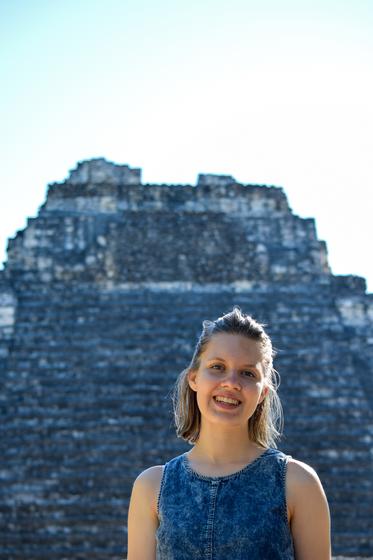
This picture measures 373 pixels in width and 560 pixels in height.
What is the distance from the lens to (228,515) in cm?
209

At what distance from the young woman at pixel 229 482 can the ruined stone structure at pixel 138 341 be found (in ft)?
18.9

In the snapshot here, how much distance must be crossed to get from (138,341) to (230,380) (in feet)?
24.6

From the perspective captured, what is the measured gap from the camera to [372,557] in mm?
7648

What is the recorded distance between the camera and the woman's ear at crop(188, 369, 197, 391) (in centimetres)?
244

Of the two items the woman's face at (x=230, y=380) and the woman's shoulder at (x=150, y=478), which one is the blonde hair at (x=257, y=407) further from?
the woman's shoulder at (x=150, y=478)

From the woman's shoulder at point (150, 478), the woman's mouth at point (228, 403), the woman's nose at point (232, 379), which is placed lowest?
the woman's shoulder at point (150, 478)

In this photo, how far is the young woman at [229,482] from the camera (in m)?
2.06

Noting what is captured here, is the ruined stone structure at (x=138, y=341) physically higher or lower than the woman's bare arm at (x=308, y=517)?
higher

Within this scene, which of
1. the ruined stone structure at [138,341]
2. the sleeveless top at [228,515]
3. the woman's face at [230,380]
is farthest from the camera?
the ruined stone structure at [138,341]

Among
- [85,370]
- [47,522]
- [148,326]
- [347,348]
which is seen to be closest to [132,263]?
[148,326]

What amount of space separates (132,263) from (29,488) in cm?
378

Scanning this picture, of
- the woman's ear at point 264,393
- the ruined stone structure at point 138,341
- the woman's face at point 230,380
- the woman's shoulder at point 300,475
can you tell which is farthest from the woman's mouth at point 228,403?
the ruined stone structure at point 138,341

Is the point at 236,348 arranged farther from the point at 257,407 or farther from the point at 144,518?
the point at 144,518

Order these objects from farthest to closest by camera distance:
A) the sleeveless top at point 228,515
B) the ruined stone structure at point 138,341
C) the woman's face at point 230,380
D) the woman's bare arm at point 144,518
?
the ruined stone structure at point 138,341
the woman's face at point 230,380
the woman's bare arm at point 144,518
the sleeveless top at point 228,515
